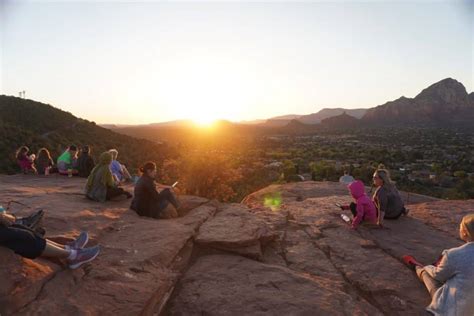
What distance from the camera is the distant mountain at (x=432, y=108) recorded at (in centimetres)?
10134

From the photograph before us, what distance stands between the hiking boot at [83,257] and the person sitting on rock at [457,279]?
13.5 ft

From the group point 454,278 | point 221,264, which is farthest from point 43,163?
point 454,278

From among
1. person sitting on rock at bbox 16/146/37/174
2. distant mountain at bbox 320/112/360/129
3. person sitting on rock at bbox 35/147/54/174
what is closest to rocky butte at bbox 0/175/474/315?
person sitting on rock at bbox 35/147/54/174

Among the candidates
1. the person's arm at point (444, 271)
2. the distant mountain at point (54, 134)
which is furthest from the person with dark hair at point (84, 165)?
the distant mountain at point (54, 134)

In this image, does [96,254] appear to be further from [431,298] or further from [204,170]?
[204,170]

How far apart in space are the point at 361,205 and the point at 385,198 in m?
0.54

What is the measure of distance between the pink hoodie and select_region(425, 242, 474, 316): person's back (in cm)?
261

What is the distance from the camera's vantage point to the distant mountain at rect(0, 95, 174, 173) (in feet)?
94.5

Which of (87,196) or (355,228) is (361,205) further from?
(87,196)

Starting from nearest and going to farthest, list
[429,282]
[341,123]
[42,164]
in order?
[429,282] → [42,164] → [341,123]

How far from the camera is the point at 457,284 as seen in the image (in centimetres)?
394

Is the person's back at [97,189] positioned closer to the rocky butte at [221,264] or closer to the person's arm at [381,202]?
the rocky butte at [221,264]

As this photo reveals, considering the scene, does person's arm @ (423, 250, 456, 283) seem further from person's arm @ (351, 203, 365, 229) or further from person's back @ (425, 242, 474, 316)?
person's arm @ (351, 203, 365, 229)

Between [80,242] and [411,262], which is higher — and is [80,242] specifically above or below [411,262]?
above
